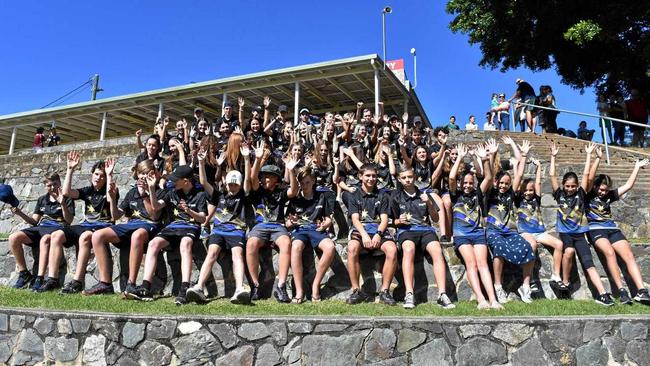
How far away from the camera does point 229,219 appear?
561cm

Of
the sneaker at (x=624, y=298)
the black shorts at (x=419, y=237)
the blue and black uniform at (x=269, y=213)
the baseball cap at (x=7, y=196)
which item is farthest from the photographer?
the baseball cap at (x=7, y=196)

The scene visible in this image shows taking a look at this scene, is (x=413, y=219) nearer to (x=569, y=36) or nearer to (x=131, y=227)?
(x=131, y=227)

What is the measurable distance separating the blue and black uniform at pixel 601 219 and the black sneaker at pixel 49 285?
6461mm

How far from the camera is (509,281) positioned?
215 inches

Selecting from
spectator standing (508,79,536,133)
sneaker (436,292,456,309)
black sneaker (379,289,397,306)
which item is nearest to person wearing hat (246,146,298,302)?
black sneaker (379,289,397,306)

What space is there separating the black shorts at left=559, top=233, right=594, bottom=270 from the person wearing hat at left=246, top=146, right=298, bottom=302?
128 inches

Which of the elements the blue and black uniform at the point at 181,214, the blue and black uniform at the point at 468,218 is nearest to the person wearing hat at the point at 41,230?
the blue and black uniform at the point at 181,214

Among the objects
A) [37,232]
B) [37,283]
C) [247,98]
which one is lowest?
[37,283]

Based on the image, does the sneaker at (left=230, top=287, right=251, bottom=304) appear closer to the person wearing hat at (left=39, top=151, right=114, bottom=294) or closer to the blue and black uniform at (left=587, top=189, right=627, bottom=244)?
the person wearing hat at (left=39, top=151, right=114, bottom=294)

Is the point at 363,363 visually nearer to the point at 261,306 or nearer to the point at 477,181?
the point at 261,306

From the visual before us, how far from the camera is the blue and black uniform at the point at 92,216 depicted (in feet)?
19.8

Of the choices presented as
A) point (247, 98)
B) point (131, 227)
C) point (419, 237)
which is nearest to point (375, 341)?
point (419, 237)

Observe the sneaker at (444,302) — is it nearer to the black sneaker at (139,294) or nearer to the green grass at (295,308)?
the green grass at (295,308)

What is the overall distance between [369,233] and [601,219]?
2.73 m
